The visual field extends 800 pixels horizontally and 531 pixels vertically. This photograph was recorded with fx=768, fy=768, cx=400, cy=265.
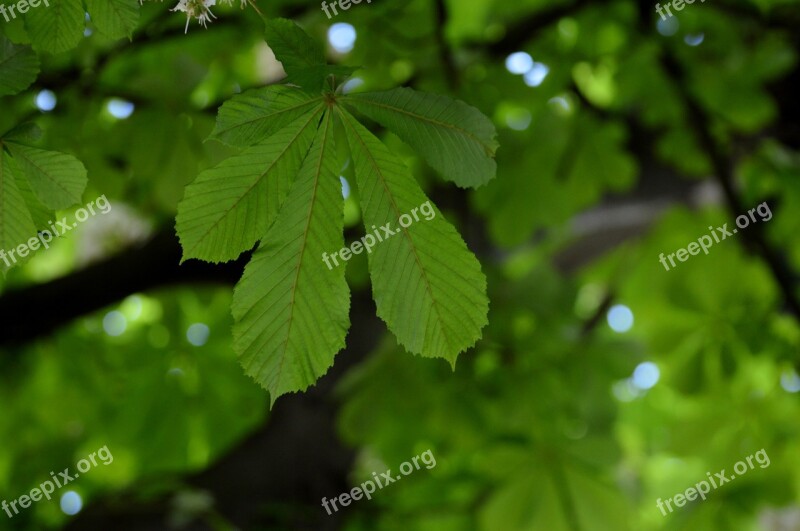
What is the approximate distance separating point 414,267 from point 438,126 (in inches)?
3.3

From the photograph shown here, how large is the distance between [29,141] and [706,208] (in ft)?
4.73

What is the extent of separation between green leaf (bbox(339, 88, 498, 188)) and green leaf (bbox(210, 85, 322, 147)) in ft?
0.09

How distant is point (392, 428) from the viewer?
4.44ft

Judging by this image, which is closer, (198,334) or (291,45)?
(291,45)

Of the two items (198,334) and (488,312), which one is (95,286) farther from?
(488,312)

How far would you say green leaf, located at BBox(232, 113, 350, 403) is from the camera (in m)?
0.42

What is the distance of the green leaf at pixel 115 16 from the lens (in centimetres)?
44

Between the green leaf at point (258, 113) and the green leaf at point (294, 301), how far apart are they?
4cm

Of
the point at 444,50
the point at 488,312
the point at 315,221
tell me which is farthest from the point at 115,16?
the point at 488,312

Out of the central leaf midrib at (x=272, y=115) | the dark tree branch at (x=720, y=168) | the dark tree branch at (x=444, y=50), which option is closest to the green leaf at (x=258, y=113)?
the central leaf midrib at (x=272, y=115)

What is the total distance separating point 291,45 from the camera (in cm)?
42

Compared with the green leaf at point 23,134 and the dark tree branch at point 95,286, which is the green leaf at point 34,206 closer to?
the green leaf at point 23,134

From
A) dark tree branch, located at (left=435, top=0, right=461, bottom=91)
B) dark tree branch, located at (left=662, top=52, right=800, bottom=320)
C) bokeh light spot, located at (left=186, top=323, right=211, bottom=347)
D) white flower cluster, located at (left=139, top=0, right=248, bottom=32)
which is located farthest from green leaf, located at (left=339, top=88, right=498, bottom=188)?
bokeh light spot, located at (left=186, top=323, right=211, bottom=347)

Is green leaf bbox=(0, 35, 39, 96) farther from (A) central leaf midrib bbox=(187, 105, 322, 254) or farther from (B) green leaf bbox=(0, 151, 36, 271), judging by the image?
(A) central leaf midrib bbox=(187, 105, 322, 254)
